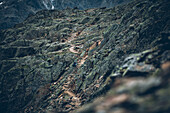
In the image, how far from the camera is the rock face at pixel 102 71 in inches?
347

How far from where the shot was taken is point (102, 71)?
35531mm

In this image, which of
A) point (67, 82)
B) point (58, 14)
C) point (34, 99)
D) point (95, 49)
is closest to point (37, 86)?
point (34, 99)

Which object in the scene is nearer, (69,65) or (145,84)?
(145,84)

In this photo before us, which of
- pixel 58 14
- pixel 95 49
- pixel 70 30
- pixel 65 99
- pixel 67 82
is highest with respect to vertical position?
pixel 58 14

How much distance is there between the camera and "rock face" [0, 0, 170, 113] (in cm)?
881

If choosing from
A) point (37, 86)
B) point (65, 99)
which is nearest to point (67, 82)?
point (65, 99)

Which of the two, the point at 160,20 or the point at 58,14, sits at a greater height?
the point at 58,14

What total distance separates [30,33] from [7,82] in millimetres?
40491

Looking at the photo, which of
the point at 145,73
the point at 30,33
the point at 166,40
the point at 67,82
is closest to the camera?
the point at 145,73

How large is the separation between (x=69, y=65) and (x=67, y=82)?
859 cm

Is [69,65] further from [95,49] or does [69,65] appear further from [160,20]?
[160,20]

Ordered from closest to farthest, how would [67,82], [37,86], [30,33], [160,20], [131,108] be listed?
[131,108] < [160,20] < [67,82] < [37,86] < [30,33]

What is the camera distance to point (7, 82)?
49.5 meters

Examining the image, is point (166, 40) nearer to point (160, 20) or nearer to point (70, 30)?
point (160, 20)
